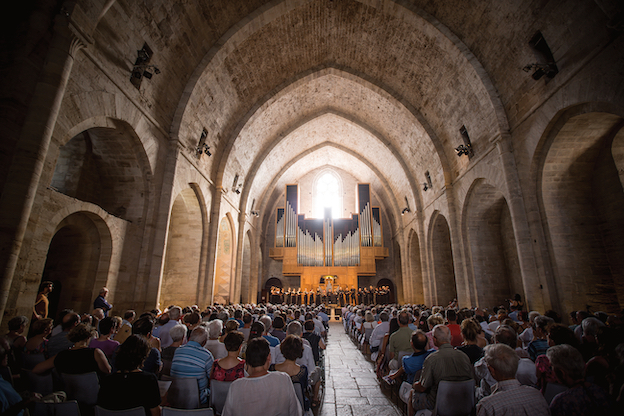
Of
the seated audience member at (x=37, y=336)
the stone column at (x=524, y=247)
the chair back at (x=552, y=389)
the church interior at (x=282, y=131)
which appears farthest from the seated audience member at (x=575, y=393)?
the stone column at (x=524, y=247)

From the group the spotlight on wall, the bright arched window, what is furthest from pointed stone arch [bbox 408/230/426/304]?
the spotlight on wall

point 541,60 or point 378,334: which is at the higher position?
point 541,60

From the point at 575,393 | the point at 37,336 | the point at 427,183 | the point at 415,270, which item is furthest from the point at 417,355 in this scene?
the point at 415,270

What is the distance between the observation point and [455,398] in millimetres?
2496

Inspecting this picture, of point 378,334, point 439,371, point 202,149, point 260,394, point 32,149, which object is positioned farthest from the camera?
point 202,149

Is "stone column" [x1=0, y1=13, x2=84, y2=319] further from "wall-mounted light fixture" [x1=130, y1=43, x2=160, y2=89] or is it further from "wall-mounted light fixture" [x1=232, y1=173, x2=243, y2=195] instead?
"wall-mounted light fixture" [x1=232, y1=173, x2=243, y2=195]

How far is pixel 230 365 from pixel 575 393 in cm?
247

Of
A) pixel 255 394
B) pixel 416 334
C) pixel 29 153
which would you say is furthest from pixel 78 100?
pixel 416 334

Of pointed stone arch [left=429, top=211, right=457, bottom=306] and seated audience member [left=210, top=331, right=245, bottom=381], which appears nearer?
seated audience member [left=210, top=331, right=245, bottom=381]

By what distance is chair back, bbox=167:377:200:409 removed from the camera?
2555mm

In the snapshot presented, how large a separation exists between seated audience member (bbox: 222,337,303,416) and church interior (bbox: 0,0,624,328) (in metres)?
4.56

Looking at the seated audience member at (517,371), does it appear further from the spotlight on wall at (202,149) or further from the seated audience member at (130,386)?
the spotlight on wall at (202,149)

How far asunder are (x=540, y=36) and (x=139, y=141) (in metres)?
10.5

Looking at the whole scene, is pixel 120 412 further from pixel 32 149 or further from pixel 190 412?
pixel 32 149
